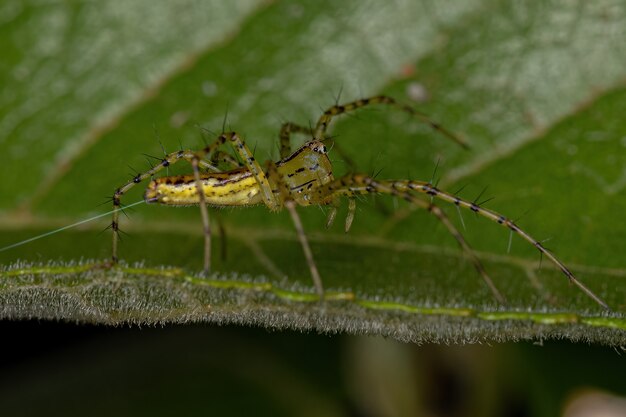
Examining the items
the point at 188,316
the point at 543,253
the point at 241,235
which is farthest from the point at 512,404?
the point at 188,316

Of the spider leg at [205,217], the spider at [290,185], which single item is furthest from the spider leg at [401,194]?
the spider leg at [205,217]

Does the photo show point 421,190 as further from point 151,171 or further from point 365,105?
point 151,171

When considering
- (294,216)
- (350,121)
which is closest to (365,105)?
(350,121)

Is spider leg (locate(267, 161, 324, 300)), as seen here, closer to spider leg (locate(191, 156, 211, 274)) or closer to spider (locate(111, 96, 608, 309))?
spider (locate(111, 96, 608, 309))

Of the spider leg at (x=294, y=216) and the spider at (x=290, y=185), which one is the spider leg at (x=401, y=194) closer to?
the spider at (x=290, y=185)

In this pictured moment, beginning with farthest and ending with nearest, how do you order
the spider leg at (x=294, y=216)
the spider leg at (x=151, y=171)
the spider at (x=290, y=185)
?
the spider leg at (x=151, y=171), the spider at (x=290, y=185), the spider leg at (x=294, y=216)

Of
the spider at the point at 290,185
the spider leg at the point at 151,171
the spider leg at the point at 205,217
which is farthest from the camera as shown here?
the spider leg at the point at 151,171

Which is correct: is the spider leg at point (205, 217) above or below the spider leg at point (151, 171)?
below
